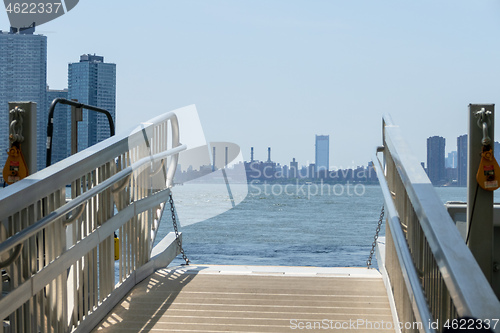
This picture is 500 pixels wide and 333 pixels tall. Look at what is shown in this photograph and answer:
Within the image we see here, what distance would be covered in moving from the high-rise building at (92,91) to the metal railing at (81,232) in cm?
615

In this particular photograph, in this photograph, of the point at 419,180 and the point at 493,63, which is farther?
the point at 493,63

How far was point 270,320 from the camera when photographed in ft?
15.7

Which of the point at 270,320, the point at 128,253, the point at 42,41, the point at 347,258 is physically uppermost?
the point at 42,41

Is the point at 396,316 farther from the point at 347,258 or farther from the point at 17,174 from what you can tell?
the point at 347,258

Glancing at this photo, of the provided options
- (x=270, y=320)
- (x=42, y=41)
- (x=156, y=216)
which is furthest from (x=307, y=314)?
(x=42, y=41)

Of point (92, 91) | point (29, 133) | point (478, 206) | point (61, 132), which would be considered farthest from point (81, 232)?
point (92, 91)

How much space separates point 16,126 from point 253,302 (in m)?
2.98

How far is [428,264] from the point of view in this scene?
335 centimetres

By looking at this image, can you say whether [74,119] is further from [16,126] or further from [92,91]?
[92,91]

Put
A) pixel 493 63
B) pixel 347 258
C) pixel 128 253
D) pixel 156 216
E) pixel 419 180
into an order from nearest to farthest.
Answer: pixel 419 180 → pixel 128 253 → pixel 156 216 → pixel 347 258 → pixel 493 63

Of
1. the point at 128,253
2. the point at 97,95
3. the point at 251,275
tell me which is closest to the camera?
the point at 128,253

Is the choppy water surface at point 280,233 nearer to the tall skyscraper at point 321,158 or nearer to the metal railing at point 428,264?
the tall skyscraper at point 321,158

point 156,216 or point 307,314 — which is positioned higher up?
point 156,216

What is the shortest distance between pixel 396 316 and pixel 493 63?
124038 millimetres
